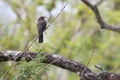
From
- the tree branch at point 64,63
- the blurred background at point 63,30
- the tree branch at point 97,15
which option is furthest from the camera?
the blurred background at point 63,30

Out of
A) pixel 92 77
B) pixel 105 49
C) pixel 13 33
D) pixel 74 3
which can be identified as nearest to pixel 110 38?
pixel 105 49

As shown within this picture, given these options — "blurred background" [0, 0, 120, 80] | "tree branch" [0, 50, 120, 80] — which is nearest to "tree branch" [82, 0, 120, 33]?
"tree branch" [0, 50, 120, 80]

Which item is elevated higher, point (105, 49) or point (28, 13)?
point (28, 13)

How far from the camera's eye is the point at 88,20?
29.1 feet

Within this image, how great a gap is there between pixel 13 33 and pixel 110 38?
271cm

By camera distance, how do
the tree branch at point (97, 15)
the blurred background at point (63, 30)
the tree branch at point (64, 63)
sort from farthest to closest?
1. the blurred background at point (63, 30)
2. the tree branch at point (97, 15)
3. the tree branch at point (64, 63)

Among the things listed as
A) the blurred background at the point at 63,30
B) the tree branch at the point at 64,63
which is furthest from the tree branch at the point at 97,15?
the blurred background at the point at 63,30

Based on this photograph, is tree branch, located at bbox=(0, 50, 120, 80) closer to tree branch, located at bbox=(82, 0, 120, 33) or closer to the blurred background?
tree branch, located at bbox=(82, 0, 120, 33)

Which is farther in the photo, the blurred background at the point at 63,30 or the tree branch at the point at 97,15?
the blurred background at the point at 63,30

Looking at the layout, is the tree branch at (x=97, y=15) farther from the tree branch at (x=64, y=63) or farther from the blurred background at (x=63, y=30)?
the blurred background at (x=63, y=30)

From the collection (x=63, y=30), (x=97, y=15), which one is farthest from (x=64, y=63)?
(x=63, y=30)

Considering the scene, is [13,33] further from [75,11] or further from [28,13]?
[75,11]

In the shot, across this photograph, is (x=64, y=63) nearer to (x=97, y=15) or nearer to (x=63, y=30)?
(x=97, y=15)

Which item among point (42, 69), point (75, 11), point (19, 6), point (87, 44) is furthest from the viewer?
point (75, 11)
